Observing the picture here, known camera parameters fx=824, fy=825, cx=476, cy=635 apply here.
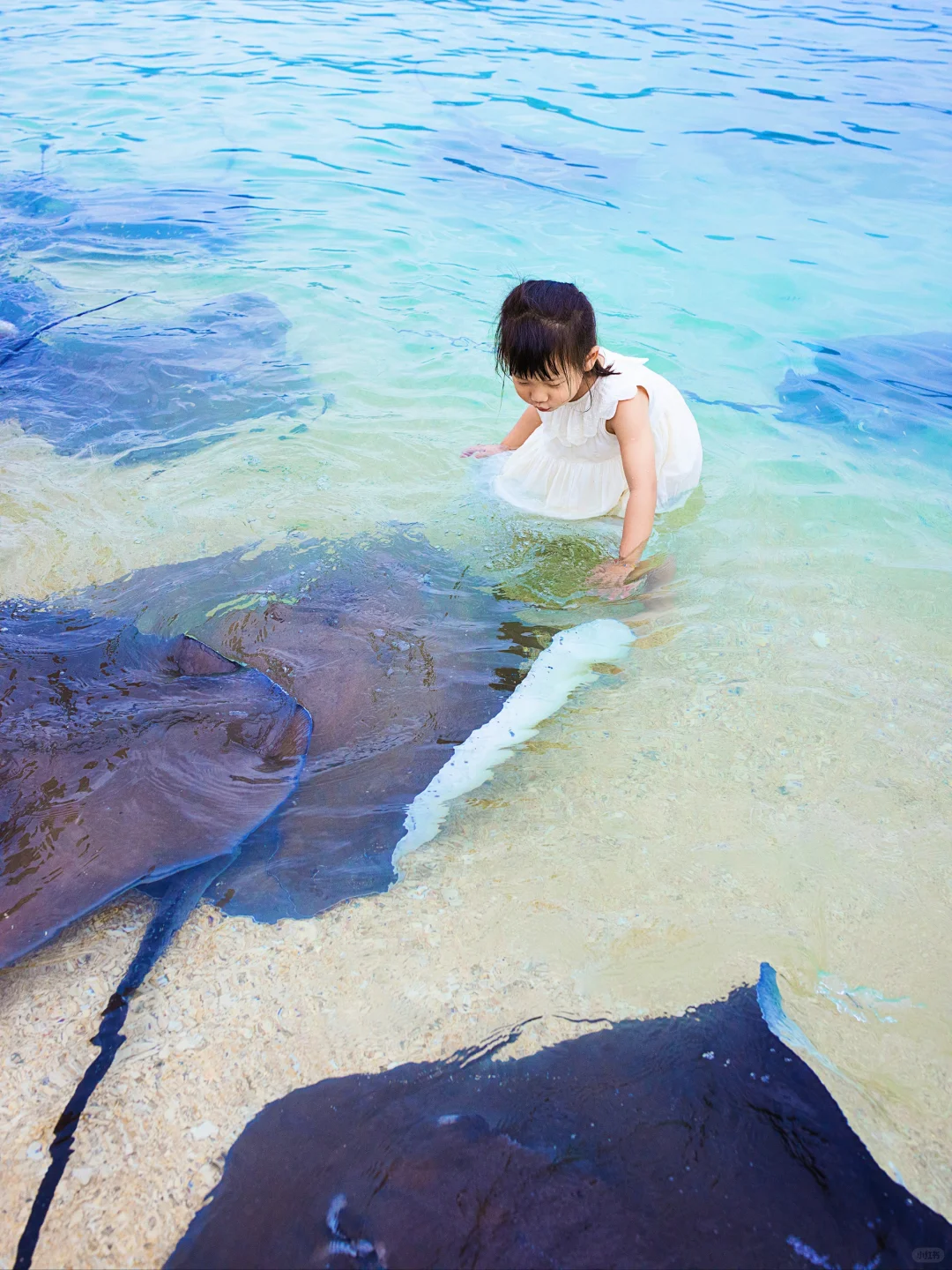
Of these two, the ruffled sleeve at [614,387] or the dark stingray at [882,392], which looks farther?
the dark stingray at [882,392]

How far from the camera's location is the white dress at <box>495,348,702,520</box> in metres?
3.73

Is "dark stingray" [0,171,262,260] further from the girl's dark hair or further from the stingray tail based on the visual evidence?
the stingray tail

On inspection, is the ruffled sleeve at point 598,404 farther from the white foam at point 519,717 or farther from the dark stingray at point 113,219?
the dark stingray at point 113,219

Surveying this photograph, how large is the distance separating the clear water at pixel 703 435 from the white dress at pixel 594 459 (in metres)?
0.16

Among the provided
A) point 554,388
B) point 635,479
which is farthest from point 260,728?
point 635,479

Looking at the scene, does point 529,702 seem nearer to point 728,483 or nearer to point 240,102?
point 728,483

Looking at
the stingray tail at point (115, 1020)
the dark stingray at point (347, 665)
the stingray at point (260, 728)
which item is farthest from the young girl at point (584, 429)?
the stingray tail at point (115, 1020)

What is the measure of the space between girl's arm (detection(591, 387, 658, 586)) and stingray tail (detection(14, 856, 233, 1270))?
2.16 meters

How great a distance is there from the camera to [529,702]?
112 inches

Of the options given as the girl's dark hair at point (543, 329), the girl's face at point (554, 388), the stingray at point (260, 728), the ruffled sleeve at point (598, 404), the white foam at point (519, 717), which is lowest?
the white foam at point (519, 717)

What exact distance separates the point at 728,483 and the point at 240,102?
1008cm

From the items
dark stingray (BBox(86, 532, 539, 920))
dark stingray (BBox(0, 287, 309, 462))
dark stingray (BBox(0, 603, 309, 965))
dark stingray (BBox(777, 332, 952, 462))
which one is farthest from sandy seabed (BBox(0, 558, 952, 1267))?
dark stingray (BBox(0, 287, 309, 462))

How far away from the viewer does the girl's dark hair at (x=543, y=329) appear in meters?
3.08

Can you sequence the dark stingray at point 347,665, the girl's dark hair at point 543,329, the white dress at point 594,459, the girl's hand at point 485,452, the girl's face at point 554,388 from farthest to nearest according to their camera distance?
the girl's hand at point 485,452 < the white dress at point 594,459 < the girl's face at point 554,388 < the girl's dark hair at point 543,329 < the dark stingray at point 347,665
